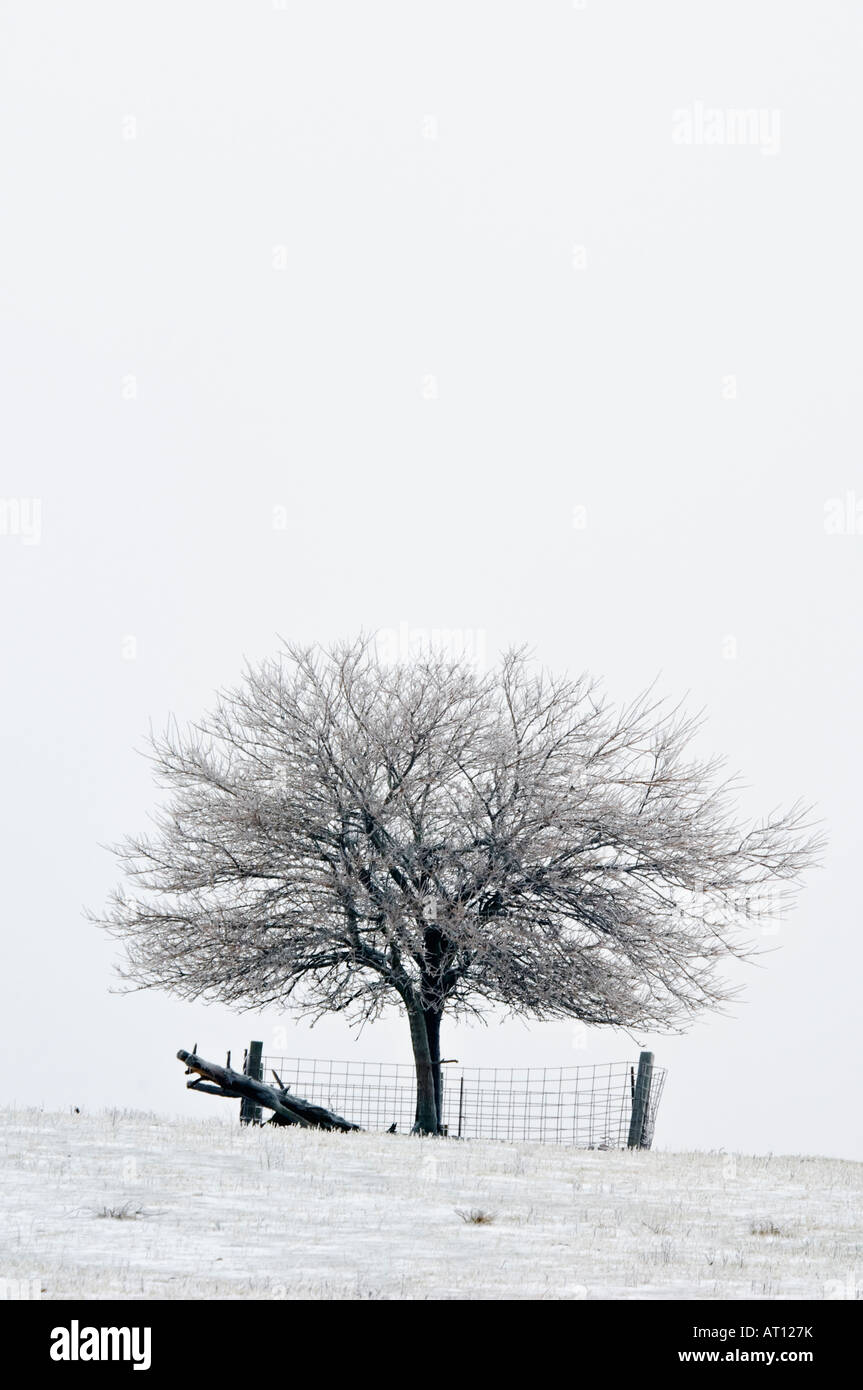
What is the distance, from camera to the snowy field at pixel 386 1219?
382 inches

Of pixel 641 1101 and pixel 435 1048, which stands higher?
pixel 435 1048

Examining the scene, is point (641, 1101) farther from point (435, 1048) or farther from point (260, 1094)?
point (260, 1094)

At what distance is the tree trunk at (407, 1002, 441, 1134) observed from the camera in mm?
24188

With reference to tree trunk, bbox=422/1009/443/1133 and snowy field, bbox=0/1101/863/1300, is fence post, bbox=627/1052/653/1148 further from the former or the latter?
snowy field, bbox=0/1101/863/1300

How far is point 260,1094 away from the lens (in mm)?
21594

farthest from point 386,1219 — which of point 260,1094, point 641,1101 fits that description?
point 641,1101

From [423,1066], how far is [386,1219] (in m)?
12.1

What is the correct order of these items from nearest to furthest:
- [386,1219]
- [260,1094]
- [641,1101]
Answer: [386,1219] < [260,1094] < [641,1101]

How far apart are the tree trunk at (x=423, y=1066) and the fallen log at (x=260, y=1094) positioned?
6.67 ft

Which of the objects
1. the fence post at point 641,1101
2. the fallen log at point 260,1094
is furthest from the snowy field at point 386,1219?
the fence post at point 641,1101

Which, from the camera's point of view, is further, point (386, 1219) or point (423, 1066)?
point (423, 1066)

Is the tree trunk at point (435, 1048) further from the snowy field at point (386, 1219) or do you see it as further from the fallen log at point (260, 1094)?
the snowy field at point (386, 1219)

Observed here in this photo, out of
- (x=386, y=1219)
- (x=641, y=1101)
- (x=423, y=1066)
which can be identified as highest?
(x=386, y=1219)

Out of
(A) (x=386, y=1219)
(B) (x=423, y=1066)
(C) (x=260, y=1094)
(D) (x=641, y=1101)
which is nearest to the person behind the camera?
(A) (x=386, y=1219)
